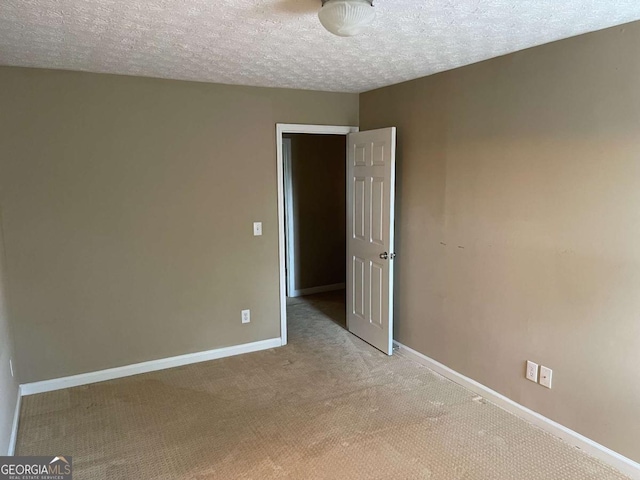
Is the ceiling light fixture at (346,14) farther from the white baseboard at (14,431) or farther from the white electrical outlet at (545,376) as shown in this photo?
the white baseboard at (14,431)

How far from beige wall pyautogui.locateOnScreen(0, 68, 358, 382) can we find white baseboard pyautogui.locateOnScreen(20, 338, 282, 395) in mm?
50

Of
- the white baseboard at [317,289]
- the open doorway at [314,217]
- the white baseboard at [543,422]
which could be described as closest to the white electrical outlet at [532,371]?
the white baseboard at [543,422]

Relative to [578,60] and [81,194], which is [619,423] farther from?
[81,194]

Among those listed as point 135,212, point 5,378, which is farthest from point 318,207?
point 5,378

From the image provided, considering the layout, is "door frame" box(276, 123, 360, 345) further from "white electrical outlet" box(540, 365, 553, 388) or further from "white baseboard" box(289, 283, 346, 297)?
"white electrical outlet" box(540, 365, 553, 388)

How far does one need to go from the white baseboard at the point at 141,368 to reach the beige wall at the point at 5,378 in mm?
249

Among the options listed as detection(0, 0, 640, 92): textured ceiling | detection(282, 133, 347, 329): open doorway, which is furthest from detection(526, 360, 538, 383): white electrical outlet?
detection(282, 133, 347, 329): open doorway

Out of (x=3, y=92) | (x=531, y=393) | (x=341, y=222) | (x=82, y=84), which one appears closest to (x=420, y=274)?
(x=531, y=393)

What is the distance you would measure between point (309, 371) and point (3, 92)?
291 cm

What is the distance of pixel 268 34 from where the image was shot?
2232mm

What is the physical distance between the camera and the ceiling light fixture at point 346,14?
172 cm

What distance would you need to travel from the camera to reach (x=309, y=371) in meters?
3.52

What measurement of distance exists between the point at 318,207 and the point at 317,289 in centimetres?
111

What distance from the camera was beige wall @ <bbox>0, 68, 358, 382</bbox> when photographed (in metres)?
3.00
